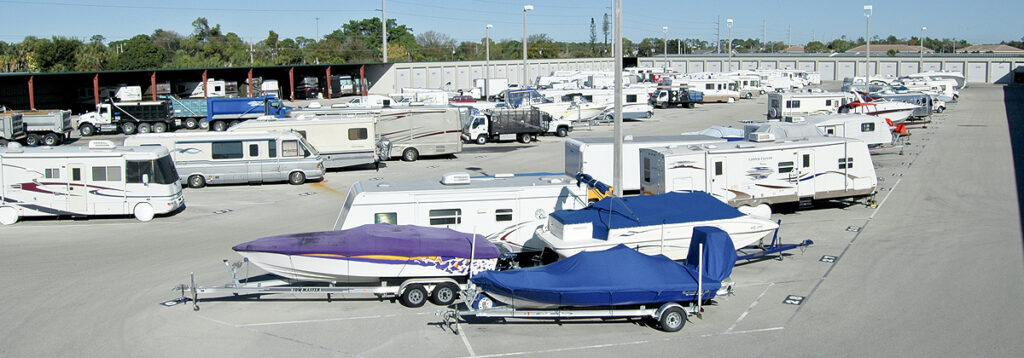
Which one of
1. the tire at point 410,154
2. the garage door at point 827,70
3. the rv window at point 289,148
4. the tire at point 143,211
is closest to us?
the tire at point 143,211

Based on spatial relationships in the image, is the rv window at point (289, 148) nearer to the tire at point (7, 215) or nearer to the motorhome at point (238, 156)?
the motorhome at point (238, 156)

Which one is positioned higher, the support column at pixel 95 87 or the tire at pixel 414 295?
the support column at pixel 95 87

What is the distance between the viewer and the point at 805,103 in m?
42.6

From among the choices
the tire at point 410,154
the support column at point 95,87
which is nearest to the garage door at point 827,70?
the tire at point 410,154

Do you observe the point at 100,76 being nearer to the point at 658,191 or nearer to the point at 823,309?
the point at 658,191

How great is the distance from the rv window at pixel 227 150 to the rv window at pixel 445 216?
11856 mm

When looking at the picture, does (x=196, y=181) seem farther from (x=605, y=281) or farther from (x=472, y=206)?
(x=605, y=281)

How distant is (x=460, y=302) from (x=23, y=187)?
40.7 ft

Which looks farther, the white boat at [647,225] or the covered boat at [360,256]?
the white boat at [647,225]

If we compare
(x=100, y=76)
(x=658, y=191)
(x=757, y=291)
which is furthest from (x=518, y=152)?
(x=100, y=76)

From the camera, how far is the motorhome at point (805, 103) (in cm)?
4222

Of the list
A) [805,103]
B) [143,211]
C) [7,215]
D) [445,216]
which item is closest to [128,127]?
[7,215]

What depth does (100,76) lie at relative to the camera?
49.8 m

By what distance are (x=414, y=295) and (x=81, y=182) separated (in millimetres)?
11060
